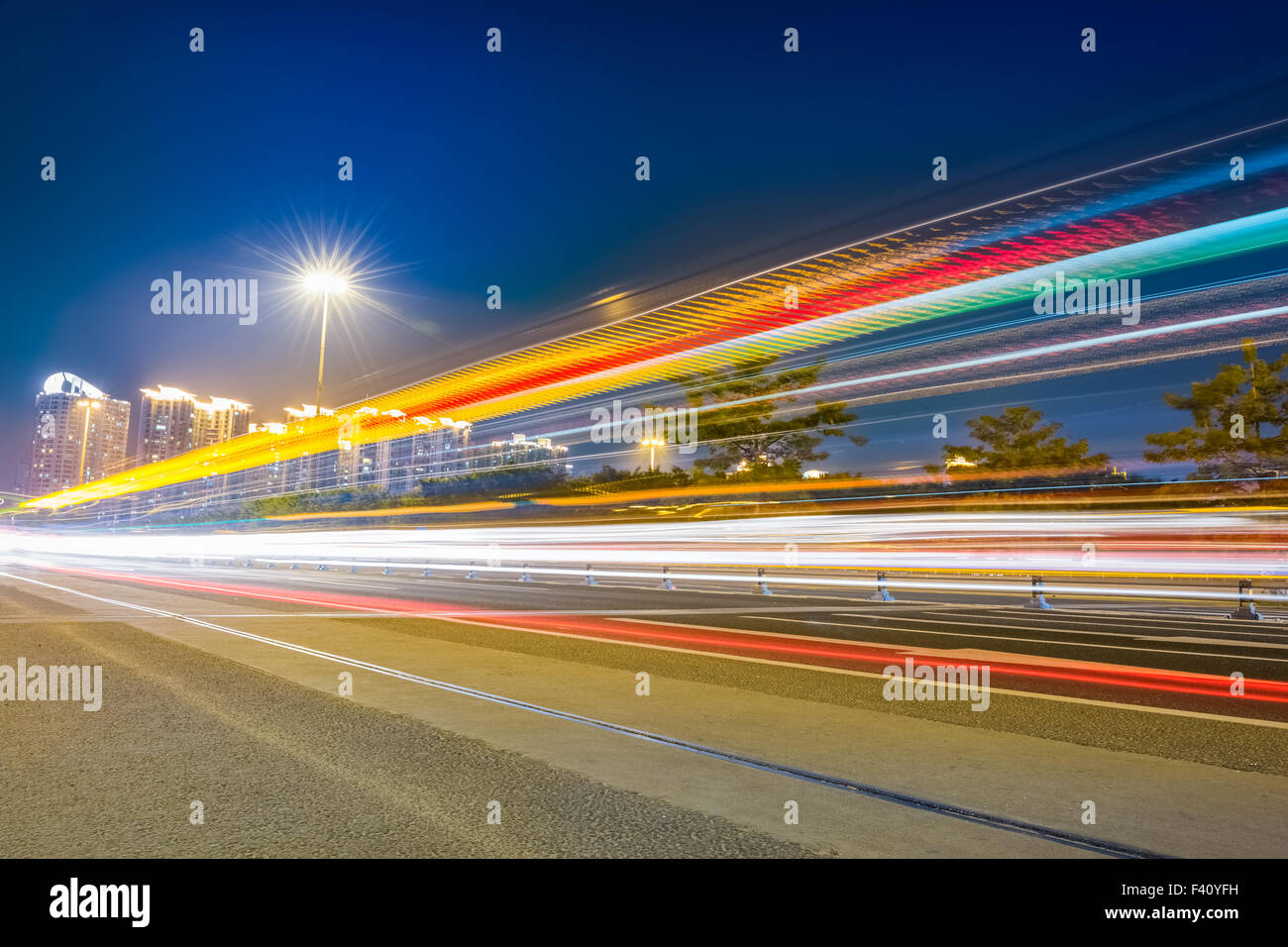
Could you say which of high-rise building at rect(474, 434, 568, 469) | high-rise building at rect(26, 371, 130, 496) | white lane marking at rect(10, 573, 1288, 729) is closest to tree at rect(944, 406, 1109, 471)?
high-rise building at rect(474, 434, 568, 469)

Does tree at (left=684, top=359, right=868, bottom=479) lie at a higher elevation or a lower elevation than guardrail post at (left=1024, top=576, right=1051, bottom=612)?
higher

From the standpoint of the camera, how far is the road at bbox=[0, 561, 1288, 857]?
3.94 meters

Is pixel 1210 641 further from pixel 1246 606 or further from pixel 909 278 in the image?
pixel 909 278

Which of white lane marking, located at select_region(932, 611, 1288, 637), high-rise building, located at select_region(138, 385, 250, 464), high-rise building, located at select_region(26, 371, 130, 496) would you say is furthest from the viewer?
high-rise building, located at select_region(26, 371, 130, 496)

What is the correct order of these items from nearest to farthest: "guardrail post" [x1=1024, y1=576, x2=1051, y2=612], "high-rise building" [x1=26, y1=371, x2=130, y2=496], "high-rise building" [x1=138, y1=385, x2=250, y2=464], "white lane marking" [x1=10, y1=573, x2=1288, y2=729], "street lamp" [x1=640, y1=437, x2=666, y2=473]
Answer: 1. "white lane marking" [x1=10, y1=573, x2=1288, y2=729]
2. "guardrail post" [x1=1024, y1=576, x2=1051, y2=612]
3. "street lamp" [x1=640, y1=437, x2=666, y2=473]
4. "high-rise building" [x1=138, y1=385, x2=250, y2=464]
5. "high-rise building" [x1=26, y1=371, x2=130, y2=496]

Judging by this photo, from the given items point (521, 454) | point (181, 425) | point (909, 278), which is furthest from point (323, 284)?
point (181, 425)

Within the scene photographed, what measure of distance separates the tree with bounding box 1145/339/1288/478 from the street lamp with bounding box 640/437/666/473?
15303 millimetres

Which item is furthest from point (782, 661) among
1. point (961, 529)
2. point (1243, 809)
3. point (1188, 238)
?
point (961, 529)

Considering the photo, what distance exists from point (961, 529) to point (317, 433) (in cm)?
2613

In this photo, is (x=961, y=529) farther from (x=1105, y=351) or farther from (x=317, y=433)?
(x=317, y=433)

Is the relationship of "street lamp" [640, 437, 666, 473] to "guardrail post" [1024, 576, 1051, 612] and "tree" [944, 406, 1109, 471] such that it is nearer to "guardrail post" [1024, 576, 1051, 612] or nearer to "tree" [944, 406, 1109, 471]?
"tree" [944, 406, 1109, 471]

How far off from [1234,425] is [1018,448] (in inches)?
260

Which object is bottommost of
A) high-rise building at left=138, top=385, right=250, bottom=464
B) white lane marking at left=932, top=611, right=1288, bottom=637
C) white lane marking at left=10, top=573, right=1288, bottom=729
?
white lane marking at left=932, top=611, right=1288, bottom=637
